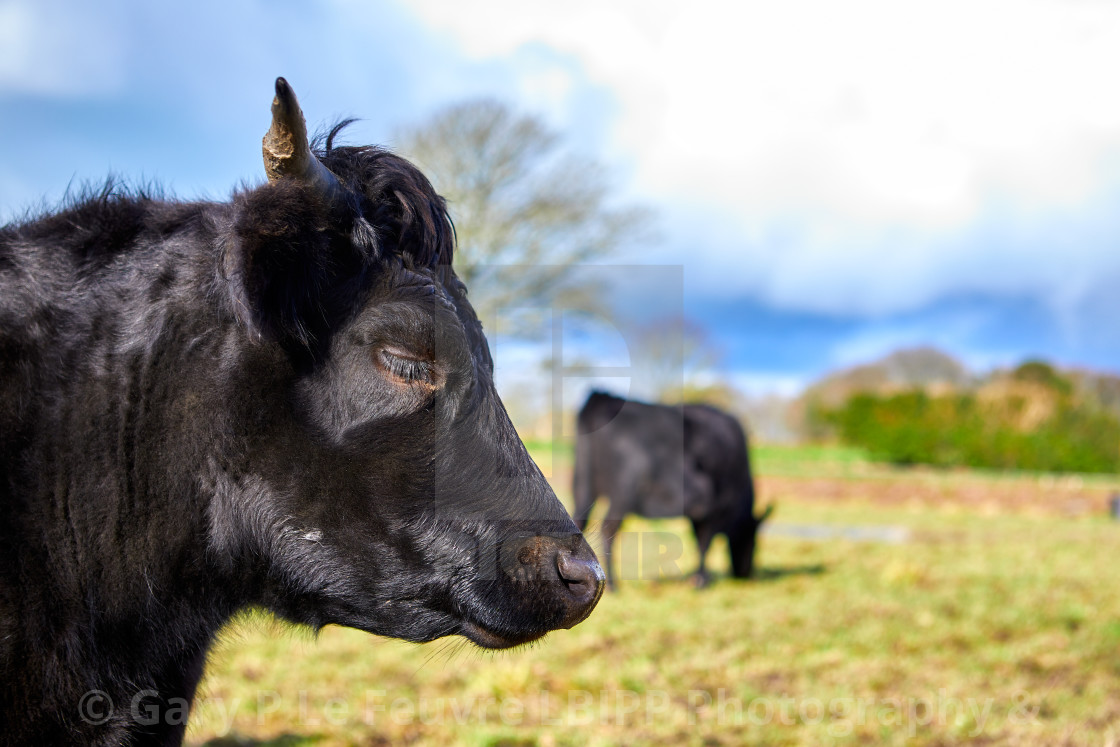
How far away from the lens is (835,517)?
68.2 feet

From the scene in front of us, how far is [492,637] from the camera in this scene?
218 cm

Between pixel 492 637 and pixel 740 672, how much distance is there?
4874mm

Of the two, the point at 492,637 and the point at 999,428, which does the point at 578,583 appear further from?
the point at 999,428

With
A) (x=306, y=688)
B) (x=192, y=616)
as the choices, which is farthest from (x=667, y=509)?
(x=192, y=616)

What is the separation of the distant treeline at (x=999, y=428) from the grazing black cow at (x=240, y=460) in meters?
35.3

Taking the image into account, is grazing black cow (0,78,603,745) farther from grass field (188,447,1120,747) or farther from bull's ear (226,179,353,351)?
grass field (188,447,1120,747)

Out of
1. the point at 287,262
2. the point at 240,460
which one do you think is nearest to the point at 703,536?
the point at 240,460

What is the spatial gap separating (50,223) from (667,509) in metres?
9.49

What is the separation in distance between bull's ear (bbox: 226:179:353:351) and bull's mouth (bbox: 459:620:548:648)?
0.88 metres

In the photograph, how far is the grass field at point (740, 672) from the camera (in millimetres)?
5039

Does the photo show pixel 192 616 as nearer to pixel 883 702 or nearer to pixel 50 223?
pixel 50 223

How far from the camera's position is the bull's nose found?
6.82 ft

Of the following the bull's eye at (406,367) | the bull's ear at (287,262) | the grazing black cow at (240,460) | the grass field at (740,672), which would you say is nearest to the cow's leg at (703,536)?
the grass field at (740,672)

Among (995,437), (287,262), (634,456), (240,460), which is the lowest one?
(634,456)
